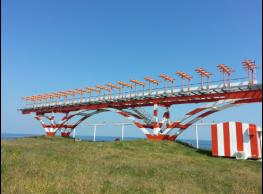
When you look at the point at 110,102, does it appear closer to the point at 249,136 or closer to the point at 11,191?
the point at 249,136

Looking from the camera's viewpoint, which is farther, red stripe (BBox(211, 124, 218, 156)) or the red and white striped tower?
red stripe (BBox(211, 124, 218, 156))

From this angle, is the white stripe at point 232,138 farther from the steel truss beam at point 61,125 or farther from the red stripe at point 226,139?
the steel truss beam at point 61,125

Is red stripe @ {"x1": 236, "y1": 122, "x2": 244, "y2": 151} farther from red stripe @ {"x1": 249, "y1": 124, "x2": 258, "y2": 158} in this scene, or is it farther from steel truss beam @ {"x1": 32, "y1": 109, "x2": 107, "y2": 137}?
steel truss beam @ {"x1": 32, "y1": 109, "x2": 107, "y2": 137}

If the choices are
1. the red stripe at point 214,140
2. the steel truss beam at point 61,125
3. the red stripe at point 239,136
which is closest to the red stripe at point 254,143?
Answer: the red stripe at point 239,136

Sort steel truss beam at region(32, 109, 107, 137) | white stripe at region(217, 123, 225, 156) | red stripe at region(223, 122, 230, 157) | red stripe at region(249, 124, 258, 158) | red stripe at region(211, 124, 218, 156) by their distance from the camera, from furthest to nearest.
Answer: steel truss beam at region(32, 109, 107, 137) < red stripe at region(211, 124, 218, 156) < white stripe at region(217, 123, 225, 156) < red stripe at region(223, 122, 230, 157) < red stripe at region(249, 124, 258, 158)

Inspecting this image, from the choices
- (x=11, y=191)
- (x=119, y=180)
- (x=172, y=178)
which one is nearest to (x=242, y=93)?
(x=172, y=178)

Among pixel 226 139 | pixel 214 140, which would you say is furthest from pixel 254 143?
pixel 214 140

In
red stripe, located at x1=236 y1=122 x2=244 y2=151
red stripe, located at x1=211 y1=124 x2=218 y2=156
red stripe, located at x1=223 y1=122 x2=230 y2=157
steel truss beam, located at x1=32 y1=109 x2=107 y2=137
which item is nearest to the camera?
red stripe, located at x1=236 y1=122 x2=244 y2=151

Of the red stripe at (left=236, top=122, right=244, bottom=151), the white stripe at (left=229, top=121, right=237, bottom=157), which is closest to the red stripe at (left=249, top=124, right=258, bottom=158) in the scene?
the red stripe at (left=236, top=122, right=244, bottom=151)

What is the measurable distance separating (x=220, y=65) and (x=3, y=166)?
35.3m

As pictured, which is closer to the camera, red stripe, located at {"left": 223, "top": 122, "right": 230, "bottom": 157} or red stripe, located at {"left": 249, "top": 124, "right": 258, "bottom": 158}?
red stripe, located at {"left": 249, "top": 124, "right": 258, "bottom": 158}

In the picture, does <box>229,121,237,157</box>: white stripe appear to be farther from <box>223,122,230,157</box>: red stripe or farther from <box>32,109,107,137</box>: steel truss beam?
<box>32,109,107,137</box>: steel truss beam

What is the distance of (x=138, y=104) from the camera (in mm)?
55531

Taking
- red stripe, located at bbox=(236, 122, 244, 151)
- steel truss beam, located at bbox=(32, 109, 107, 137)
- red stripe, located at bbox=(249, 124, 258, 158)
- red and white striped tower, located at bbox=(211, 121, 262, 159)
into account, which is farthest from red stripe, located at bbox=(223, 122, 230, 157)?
steel truss beam, located at bbox=(32, 109, 107, 137)
